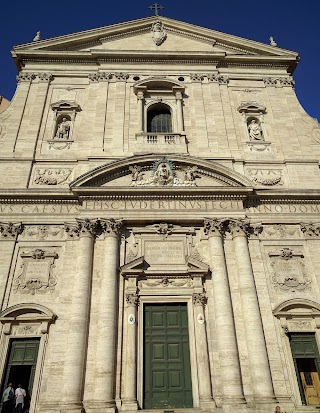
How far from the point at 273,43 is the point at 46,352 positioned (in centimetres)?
→ 1766

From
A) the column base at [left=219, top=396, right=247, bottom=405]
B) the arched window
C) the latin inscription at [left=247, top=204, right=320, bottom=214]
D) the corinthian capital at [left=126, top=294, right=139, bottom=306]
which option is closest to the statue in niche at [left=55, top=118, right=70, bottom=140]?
the arched window

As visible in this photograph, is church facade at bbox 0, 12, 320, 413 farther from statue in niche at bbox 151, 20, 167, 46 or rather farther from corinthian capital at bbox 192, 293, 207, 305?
statue in niche at bbox 151, 20, 167, 46

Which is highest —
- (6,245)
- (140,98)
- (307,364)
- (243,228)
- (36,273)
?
(140,98)

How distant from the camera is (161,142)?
15.1 m

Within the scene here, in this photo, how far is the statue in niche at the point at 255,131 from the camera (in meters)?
15.8

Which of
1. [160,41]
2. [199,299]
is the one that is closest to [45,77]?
[160,41]

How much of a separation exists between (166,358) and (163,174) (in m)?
6.28

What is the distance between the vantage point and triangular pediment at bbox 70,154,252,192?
522 inches

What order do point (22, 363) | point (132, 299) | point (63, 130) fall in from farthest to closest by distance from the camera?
point (63, 130)
point (132, 299)
point (22, 363)

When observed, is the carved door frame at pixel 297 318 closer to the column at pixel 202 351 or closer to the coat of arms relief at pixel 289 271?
the coat of arms relief at pixel 289 271

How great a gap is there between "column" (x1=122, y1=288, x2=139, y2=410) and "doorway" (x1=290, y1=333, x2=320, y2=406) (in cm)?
483

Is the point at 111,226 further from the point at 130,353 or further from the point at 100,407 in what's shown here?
the point at 100,407

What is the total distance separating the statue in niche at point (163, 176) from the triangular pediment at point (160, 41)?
7.10 metres

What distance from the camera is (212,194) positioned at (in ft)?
43.7
